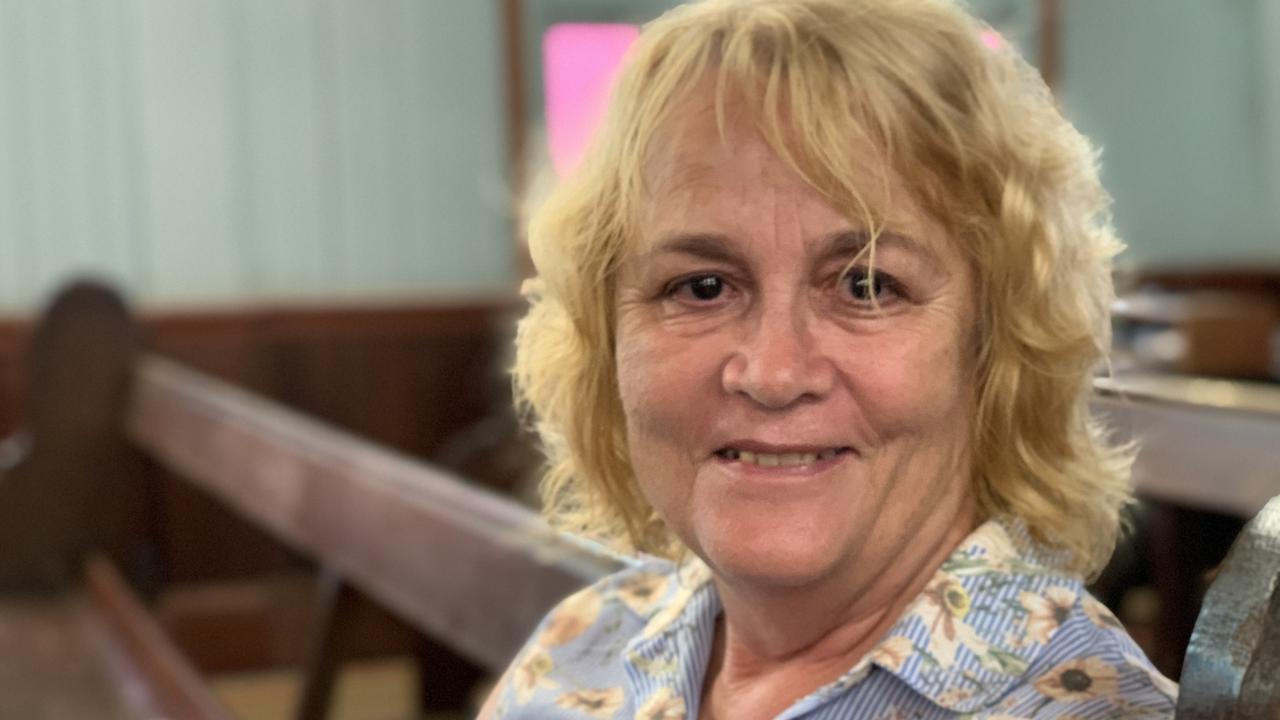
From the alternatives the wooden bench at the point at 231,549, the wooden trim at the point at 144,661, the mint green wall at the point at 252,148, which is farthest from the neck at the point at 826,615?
the mint green wall at the point at 252,148

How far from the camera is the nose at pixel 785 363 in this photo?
1.02m

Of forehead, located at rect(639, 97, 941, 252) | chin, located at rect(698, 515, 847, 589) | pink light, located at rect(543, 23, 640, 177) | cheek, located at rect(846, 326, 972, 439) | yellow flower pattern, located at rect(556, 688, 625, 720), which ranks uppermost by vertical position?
forehead, located at rect(639, 97, 941, 252)

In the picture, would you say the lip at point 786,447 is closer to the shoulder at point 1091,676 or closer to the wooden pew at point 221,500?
the shoulder at point 1091,676

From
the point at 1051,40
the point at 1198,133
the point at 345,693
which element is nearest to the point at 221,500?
the point at 345,693

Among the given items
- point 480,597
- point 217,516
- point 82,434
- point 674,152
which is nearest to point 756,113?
point 674,152

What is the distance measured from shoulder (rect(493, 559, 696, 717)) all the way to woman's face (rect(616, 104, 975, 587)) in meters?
0.17

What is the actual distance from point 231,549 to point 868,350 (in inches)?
208

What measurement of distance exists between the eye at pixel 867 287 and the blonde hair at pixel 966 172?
46 millimetres

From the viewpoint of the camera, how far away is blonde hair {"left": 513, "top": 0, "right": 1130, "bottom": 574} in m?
1.02

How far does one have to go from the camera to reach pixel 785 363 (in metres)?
1.03

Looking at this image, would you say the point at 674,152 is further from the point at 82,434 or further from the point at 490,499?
the point at 82,434

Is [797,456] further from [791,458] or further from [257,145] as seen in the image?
[257,145]

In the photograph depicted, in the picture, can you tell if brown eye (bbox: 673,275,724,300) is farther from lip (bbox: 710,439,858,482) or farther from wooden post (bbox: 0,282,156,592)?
wooden post (bbox: 0,282,156,592)

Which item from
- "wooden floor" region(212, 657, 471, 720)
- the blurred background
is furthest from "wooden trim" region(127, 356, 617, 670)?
the blurred background
